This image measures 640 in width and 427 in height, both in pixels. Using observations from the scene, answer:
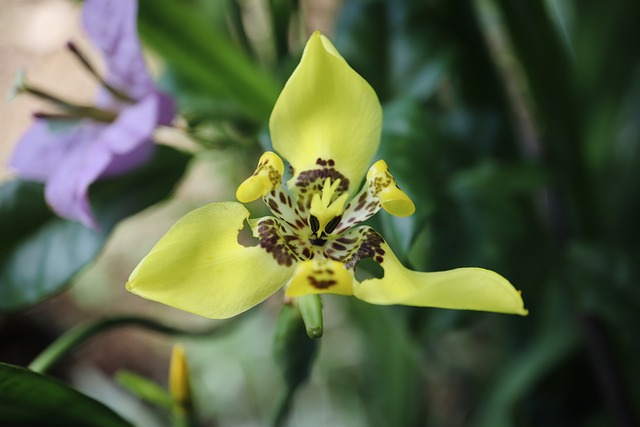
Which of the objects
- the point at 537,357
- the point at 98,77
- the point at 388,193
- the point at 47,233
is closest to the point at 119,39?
the point at 98,77

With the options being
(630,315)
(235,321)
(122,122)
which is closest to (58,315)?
(235,321)

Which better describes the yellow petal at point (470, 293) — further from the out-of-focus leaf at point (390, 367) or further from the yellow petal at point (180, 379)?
the out-of-focus leaf at point (390, 367)

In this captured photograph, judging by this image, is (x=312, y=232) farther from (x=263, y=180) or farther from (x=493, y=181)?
(x=493, y=181)

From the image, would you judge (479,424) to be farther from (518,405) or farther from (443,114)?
(443,114)

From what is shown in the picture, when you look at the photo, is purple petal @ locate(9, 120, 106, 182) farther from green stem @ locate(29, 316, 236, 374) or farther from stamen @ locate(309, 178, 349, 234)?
stamen @ locate(309, 178, 349, 234)

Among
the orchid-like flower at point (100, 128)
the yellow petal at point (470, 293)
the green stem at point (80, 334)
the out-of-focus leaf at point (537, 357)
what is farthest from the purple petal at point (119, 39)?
the out-of-focus leaf at point (537, 357)

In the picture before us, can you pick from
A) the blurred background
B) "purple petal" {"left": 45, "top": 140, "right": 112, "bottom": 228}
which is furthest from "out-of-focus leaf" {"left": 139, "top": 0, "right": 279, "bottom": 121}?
"purple petal" {"left": 45, "top": 140, "right": 112, "bottom": 228}
